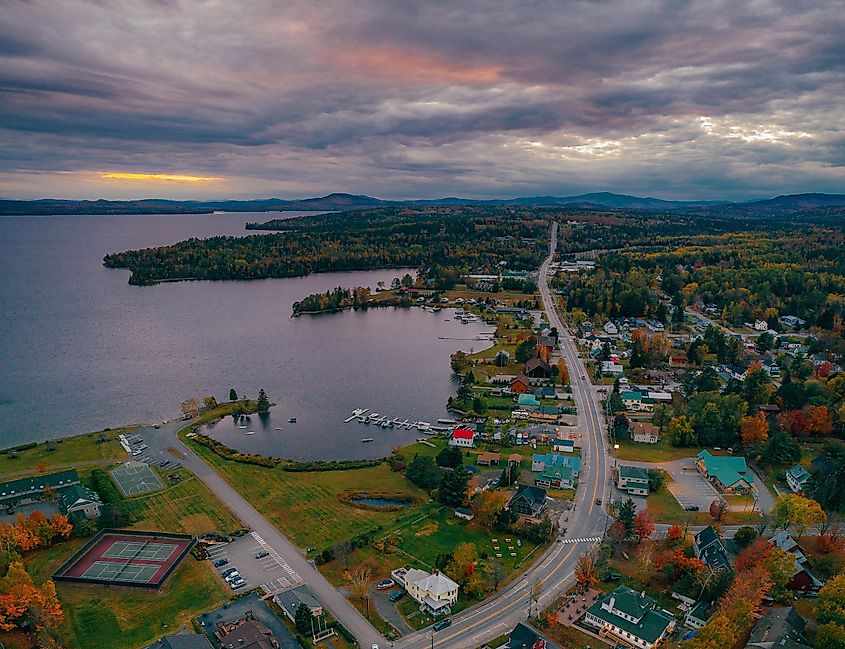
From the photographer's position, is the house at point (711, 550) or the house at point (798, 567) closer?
the house at point (798, 567)

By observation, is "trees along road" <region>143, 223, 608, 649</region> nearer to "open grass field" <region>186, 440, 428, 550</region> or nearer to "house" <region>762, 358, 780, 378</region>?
"open grass field" <region>186, 440, 428, 550</region>

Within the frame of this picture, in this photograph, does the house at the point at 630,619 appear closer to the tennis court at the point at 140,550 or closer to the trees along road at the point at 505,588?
the trees along road at the point at 505,588

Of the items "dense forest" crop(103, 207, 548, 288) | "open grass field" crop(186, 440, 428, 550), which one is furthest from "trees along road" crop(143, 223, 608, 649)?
"dense forest" crop(103, 207, 548, 288)

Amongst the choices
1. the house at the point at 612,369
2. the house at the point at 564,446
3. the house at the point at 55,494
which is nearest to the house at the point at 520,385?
the house at the point at 612,369

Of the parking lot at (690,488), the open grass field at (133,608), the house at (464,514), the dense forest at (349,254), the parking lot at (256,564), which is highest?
the dense forest at (349,254)

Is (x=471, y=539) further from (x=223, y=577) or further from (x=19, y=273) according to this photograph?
(x=19, y=273)

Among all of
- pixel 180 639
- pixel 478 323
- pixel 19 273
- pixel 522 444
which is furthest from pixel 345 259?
pixel 180 639
